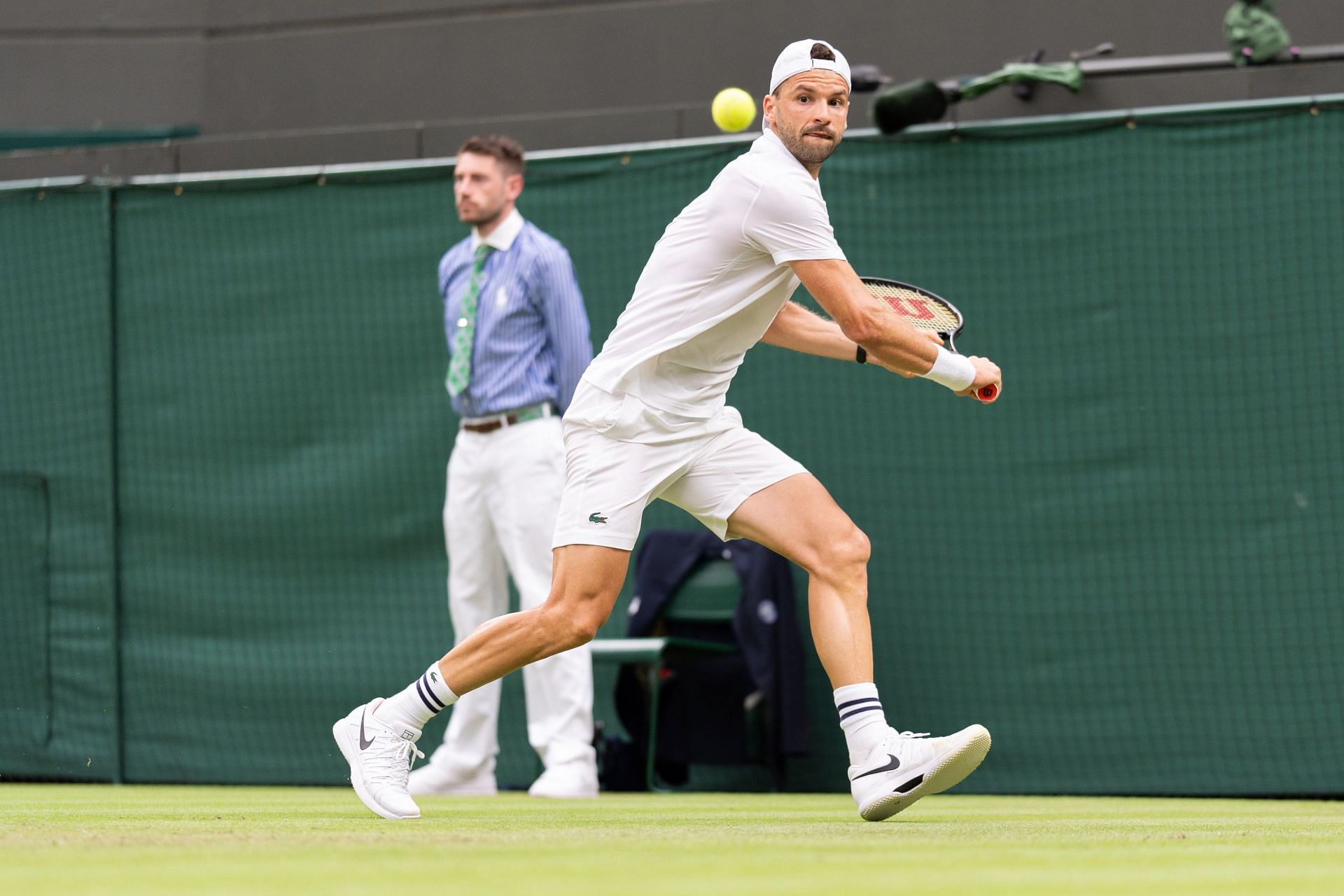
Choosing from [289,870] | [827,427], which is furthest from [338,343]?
[289,870]

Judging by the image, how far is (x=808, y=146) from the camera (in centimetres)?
453

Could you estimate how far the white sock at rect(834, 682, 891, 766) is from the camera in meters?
4.41

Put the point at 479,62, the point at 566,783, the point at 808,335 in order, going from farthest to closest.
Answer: the point at 479,62, the point at 566,783, the point at 808,335

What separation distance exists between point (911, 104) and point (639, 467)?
114 inches

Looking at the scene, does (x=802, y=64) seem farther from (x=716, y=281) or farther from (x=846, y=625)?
(x=846, y=625)

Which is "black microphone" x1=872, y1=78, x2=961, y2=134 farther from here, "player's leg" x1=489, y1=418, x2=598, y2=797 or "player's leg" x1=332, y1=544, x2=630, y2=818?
"player's leg" x1=332, y1=544, x2=630, y2=818

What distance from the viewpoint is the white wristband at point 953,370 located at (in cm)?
441

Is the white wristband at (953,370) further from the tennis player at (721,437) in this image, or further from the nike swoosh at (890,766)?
the nike swoosh at (890,766)

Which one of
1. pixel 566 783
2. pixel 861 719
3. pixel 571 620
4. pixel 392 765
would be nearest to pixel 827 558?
pixel 861 719

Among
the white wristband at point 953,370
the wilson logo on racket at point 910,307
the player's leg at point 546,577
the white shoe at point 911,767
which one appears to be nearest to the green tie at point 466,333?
the player's leg at point 546,577

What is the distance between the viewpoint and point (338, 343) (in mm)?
7742

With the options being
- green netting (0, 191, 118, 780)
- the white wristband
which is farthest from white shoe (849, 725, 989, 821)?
green netting (0, 191, 118, 780)

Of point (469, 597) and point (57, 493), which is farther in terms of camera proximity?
point (57, 493)

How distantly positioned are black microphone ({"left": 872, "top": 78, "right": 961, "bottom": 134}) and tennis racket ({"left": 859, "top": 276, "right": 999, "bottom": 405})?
199 centimetres
